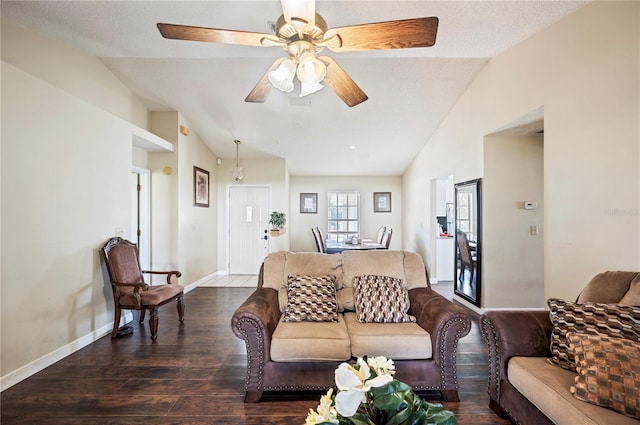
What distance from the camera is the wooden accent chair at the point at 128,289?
3.04 metres

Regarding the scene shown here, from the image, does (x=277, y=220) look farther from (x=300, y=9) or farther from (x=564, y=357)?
(x=564, y=357)

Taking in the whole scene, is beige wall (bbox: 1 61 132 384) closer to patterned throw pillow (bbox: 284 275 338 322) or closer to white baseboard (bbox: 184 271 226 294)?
white baseboard (bbox: 184 271 226 294)

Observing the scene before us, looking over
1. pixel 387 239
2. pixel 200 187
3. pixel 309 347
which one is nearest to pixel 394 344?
pixel 309 347

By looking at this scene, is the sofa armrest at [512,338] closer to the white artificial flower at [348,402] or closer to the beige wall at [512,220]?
the white artificial flower at [348,402]

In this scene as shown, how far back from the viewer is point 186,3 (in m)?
2.42

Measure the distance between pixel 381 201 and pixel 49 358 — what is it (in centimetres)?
667

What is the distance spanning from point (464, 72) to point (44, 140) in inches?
178

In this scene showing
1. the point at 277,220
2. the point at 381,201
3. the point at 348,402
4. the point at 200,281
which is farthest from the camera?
the point at 381,201

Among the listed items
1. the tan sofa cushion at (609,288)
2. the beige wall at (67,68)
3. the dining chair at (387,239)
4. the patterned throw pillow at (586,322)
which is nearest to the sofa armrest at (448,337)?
the patterned throw pillow at (586,322)

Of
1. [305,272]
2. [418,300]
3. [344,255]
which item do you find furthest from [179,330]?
[418,300]

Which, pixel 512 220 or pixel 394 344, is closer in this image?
pixel 394 344

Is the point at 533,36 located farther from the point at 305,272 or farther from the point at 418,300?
the point at 305,272

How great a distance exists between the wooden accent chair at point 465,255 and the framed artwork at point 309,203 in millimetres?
4017

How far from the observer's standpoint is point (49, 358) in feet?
8.41
